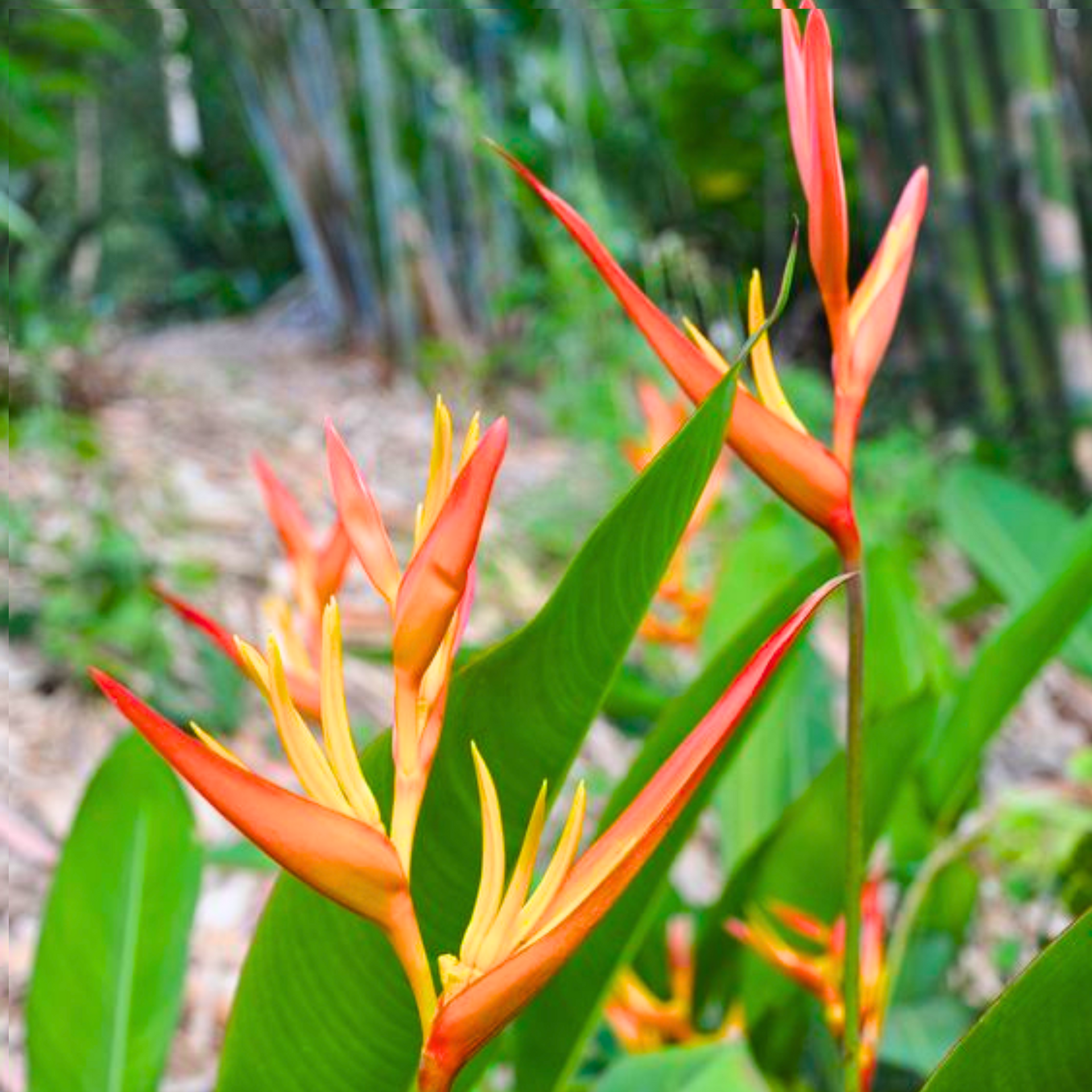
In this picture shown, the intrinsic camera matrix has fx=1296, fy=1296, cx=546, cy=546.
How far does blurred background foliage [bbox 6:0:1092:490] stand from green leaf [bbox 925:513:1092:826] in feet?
1.87

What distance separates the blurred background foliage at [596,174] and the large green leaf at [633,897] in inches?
28.2

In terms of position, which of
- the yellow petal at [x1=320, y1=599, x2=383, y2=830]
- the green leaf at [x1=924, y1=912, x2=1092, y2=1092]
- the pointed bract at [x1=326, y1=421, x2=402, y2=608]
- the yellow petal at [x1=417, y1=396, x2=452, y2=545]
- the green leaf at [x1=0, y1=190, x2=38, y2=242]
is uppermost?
the yellow petal at [x1=417, y1=396, x2=452, y2=545]


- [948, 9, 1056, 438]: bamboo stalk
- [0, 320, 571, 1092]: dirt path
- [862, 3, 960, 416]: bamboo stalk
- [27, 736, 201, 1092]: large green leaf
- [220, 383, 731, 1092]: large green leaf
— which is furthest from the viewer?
[862, 3, 960, 416]: bamboo stalk

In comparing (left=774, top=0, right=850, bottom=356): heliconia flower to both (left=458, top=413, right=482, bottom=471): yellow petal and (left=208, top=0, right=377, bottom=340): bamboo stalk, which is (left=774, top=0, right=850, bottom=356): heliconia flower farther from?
(left=208, top=0, right=377, bottom=340): bamboo stalk

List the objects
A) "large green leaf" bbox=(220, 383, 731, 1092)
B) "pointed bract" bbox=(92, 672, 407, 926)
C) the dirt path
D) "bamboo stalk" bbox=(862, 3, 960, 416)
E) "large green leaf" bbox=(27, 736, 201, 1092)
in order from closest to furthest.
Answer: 1. "pointed bract" bbox=(92, 672, 407, 926)
2. "large green leaf" bbox=(220, 383, 731, 1092)
3. "large green leaf" bbox=(27, 736, 201, 1092)
4. the dirt path
5. "bamboo stalk" bbox=(862, 3, 960, 416)

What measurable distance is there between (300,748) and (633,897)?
0.21 m

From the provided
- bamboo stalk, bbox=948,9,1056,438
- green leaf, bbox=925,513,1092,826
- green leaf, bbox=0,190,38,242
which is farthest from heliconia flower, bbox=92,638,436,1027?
bamboo stalk, bbox=948,9,1056,438

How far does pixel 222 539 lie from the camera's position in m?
1.58

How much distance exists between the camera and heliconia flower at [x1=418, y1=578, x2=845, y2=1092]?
0.68 feet

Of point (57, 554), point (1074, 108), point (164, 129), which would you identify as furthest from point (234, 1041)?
point (164, 129)

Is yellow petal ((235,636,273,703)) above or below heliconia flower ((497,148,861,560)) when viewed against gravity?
below

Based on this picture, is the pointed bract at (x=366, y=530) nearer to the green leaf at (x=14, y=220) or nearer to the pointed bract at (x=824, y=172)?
the pointed bract at (x=824, y=172)

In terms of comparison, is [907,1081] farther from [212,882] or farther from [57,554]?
[57,554]

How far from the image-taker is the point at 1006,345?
6.35 ft
